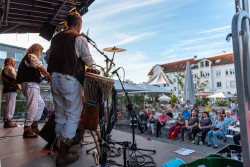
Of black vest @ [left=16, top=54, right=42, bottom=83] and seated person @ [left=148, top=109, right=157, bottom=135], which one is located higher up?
black vest @ [left=16, top=54, right=42, bottom=83]

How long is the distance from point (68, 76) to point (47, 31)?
4.36 m

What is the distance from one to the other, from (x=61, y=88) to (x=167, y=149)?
5.97 feet

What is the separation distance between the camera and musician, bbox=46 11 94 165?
7.55 feet

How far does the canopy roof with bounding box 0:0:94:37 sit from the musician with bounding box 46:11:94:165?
2.72 m

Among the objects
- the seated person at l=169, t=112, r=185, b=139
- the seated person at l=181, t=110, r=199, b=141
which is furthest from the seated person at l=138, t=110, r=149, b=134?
the seated person at l=181, t=110, r=199, b=141

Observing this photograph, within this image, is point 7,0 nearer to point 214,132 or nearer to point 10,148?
point 10,148

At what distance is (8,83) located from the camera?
5098 mm

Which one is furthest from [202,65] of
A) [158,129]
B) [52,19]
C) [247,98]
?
[247,98]

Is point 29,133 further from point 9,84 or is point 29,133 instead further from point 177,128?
point 177,128

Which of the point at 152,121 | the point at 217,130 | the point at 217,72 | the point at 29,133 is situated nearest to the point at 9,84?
the point at 29,133

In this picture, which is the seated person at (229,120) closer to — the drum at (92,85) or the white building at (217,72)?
the drum at (92,85)

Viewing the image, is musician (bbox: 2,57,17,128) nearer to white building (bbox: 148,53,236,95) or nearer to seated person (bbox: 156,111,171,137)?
seated person (bbox: 156,111,171,137)

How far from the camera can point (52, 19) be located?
5.63m

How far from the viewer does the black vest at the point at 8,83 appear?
5027mm
